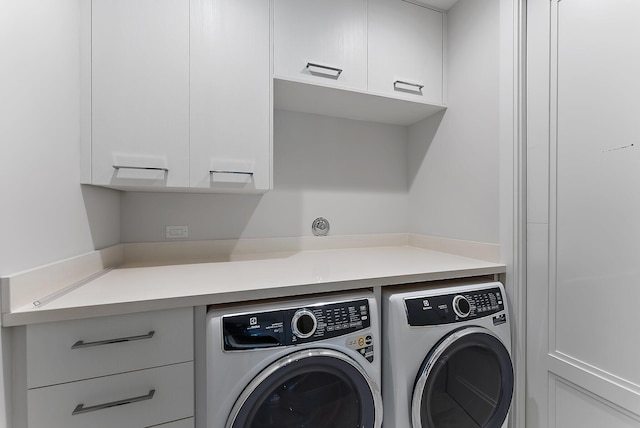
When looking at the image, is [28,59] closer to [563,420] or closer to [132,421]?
[132,421]

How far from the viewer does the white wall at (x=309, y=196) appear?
1594 mm

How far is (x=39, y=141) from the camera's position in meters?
0.90

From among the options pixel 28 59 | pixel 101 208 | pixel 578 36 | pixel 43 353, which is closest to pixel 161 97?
pixel 28 59

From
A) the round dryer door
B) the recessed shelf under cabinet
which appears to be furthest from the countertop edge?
the recessed shelf under cabinet

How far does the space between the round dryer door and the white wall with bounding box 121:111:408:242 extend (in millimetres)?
989

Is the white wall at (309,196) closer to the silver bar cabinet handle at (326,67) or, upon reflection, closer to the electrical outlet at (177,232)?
the electrical outlet at (177,232)

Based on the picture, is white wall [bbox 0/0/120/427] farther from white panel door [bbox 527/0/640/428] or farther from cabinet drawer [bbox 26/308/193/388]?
white panel door [bbox 527/0/640/428]

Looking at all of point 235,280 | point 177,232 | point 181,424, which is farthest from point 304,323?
point 177,232

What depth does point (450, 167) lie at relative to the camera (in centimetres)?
174

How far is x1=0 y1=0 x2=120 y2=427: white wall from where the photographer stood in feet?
2.55

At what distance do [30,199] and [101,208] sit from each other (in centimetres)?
45

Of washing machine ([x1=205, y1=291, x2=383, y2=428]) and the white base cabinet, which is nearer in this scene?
the white base cabinet

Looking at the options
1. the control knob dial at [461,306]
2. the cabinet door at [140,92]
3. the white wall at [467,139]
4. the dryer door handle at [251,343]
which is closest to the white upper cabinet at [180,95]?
the cabinet door at [140,92]

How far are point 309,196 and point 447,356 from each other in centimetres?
116
